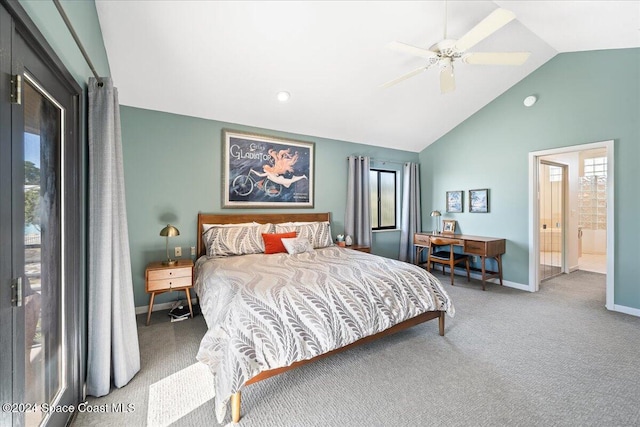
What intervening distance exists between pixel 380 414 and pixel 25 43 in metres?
2.61

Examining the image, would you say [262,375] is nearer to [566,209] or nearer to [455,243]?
[455,243]

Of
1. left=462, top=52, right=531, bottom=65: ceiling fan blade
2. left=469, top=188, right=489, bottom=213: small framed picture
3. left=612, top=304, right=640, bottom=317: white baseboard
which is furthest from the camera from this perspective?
left=469, top=188, right=489, bottom=213: small framed picture

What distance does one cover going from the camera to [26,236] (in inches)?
48.3

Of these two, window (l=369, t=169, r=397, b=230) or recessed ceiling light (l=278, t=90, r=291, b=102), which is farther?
window (l=369, t=169, r=397, b=230)

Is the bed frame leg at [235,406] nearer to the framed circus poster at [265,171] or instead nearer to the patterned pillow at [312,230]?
the patterned pillow at [312,230]

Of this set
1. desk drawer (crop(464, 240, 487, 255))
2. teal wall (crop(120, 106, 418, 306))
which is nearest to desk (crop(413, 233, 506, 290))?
desk drawer (crop(464, 240, 487, 255))

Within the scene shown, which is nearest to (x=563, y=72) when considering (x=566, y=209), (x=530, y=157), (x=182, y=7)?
(x=530, y=157)

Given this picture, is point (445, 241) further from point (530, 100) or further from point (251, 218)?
point (251, 218)

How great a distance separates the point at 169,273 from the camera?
299 centimetres

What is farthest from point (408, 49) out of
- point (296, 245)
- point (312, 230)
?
point (312, 230)

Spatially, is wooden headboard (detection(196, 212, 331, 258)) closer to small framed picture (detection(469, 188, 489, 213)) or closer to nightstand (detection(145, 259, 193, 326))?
nightstand (detection(145, 259, 193, 326))

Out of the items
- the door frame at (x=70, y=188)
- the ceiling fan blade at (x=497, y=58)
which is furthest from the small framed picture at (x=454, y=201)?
the door frame at (x=70, y=188)

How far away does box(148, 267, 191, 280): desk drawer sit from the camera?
9.62 feet

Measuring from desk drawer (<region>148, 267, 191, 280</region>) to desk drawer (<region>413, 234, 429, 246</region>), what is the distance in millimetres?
3876
